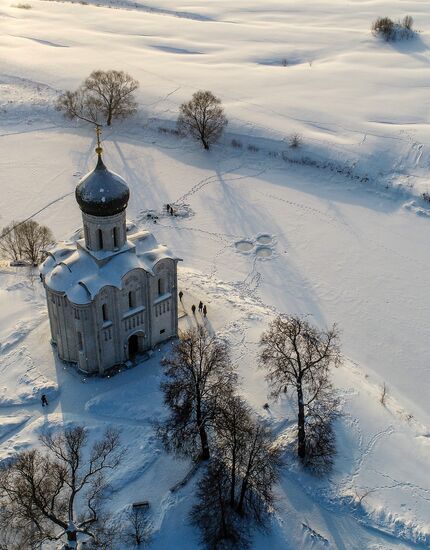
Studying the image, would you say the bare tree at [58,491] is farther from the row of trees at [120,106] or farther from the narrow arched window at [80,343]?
the row of trees at [120,106]

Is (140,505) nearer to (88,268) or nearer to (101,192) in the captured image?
(88,268)

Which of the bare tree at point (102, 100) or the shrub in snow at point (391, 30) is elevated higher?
the shrub in snow at point (391, 30)

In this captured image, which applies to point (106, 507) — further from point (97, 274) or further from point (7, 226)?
point (7, 226)

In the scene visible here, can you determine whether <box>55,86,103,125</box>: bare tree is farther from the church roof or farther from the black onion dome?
the black onion dome

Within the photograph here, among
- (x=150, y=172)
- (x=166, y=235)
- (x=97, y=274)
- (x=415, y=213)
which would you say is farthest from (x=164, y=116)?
(x=97, y=274)

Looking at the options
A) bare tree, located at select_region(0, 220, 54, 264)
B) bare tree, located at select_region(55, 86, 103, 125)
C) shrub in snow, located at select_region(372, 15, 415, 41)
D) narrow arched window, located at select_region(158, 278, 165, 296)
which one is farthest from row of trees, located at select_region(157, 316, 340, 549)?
shrub in snow, located at select_region(372, 15, 415, 41)

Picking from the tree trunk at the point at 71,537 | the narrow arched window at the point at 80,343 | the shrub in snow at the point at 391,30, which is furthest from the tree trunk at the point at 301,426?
the shrub in snow at the point at 391,30
